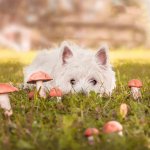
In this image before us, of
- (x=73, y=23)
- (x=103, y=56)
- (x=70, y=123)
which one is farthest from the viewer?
(x=73, y=23)

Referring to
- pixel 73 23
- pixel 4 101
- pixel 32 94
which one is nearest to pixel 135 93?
pixel 32 94

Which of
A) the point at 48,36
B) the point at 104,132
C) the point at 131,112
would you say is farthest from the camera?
the point at 48,36

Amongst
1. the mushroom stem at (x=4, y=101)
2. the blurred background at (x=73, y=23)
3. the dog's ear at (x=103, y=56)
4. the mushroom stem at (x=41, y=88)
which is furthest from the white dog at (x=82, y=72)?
the blurred background at (x=73, y=23)

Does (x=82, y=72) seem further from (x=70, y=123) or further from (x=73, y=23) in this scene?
(x=73, y=23)

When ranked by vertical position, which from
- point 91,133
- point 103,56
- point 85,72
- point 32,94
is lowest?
point 91,133

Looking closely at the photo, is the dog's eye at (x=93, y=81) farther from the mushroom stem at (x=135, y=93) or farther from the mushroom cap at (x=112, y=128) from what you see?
the mushroom cap at (x=112, y=128)

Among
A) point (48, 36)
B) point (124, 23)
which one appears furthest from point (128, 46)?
point (48, 36)

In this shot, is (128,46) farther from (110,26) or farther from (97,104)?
(97,104)

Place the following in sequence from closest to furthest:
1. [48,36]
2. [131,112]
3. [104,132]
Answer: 1. [104,132]
2. [131,112]
3. [48,36]

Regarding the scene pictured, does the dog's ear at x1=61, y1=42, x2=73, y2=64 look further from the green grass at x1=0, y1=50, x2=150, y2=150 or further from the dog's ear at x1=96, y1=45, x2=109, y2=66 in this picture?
the green grass at x1=0, y1=50, x2=150, y2=150
